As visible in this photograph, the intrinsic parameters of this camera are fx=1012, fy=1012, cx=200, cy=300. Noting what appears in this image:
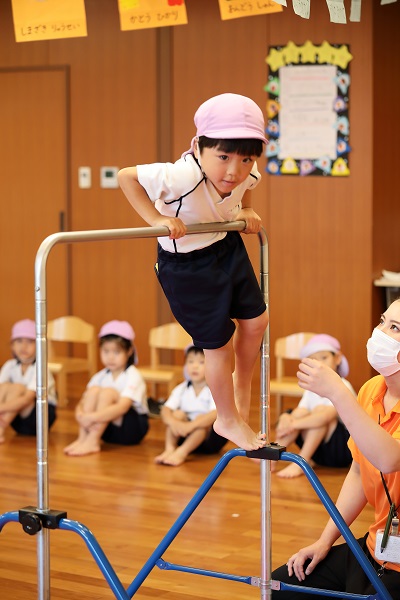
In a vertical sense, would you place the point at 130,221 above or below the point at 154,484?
above

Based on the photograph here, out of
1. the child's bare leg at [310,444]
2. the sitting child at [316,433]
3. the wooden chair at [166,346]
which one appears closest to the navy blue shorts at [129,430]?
the wooden chair at [166,346]

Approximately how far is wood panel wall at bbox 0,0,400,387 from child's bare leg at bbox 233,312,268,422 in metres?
3.70

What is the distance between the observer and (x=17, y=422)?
5.54 metres

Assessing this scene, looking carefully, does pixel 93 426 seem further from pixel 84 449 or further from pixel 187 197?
pixel 187 197

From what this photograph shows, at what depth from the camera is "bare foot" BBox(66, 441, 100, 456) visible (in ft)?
16.7

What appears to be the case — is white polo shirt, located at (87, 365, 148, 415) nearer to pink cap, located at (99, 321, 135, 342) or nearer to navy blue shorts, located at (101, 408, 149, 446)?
navy blue shorts, located at (101, 408, 149, 446)

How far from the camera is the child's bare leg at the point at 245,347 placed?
2521 millimetres

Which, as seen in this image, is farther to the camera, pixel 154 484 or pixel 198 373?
pixel 198 373

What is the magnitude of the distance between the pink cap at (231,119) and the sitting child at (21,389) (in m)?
3.29

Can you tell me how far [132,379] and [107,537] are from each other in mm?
1576

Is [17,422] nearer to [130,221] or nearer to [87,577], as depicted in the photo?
[130,221]

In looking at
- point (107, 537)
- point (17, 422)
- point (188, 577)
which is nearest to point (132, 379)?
point (17, 422)

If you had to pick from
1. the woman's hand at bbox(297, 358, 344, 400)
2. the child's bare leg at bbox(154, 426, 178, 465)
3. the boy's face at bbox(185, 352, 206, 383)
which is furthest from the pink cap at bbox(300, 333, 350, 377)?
the woman's hand at bbox(297, 358, 344, 400)

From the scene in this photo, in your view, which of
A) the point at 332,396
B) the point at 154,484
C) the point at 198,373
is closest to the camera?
the point at 332,396
